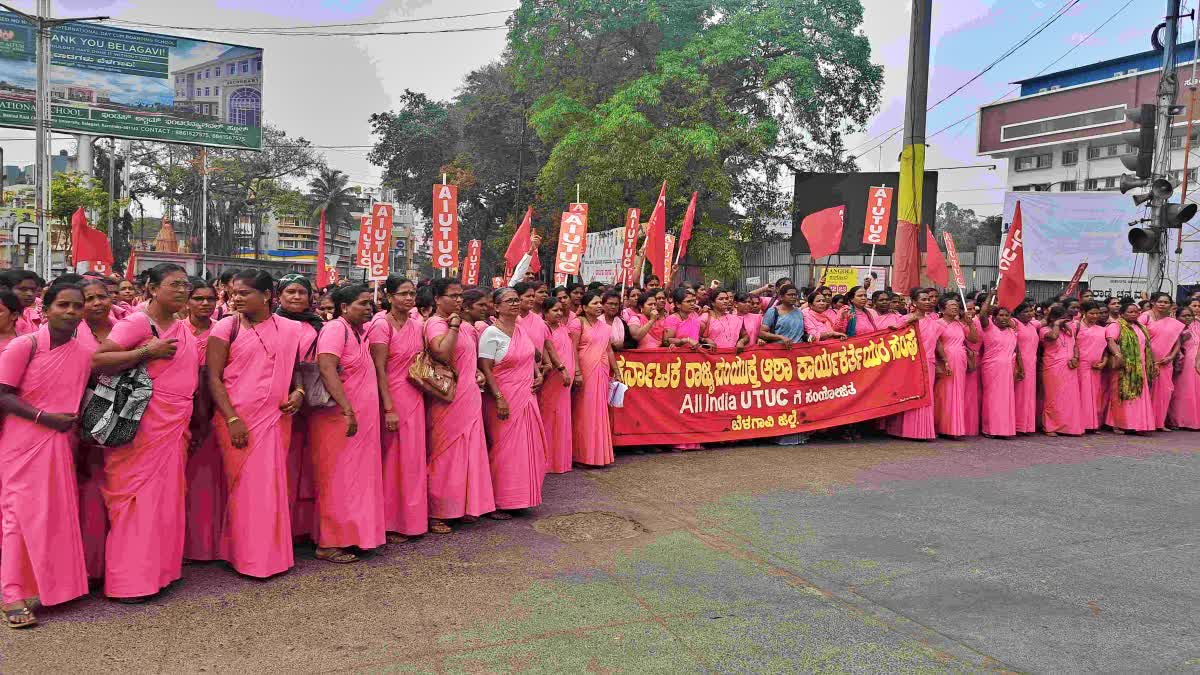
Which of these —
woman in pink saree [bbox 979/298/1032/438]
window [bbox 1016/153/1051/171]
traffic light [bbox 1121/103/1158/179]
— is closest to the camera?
woman in pink saree [bbox 979/298/1032/438]

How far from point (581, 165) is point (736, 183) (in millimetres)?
4832

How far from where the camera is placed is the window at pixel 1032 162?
135 ft

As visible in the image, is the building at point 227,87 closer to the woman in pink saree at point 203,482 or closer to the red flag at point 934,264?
the red flag at point 934,264

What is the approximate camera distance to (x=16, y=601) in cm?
384

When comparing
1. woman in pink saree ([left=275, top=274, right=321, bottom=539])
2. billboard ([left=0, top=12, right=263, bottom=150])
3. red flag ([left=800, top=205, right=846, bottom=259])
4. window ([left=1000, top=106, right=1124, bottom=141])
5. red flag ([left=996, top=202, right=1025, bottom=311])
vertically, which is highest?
window ([left=1000, top=106, right=1124, bottom=141])

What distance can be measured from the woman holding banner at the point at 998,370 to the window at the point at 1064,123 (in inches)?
1250

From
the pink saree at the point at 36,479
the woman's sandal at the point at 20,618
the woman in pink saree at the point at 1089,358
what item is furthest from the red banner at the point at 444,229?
the woman in pink saree at the point at 1089,358

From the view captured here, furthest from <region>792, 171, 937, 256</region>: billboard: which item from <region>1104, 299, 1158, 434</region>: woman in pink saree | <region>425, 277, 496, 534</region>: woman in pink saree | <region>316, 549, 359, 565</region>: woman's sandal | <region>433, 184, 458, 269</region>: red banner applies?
<region>316, 549, 359, 565</region>: woman's sandal

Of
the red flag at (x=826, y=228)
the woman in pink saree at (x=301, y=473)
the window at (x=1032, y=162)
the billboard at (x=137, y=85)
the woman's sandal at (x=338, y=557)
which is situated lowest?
the woman's sandal at (x=338, y=557)

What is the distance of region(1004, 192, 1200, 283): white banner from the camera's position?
→ 78.2ft

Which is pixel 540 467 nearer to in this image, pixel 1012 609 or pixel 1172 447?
pixel 1012 609

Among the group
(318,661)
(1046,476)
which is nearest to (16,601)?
(318,661)

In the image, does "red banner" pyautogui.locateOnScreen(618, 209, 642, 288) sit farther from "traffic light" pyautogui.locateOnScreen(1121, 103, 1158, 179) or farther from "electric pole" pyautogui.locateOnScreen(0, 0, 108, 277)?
"electric pole" pyautogui.locateOnScreen(0, 0, 108, 277)

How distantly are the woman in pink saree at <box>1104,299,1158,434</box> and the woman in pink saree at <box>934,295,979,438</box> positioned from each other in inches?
82.5
